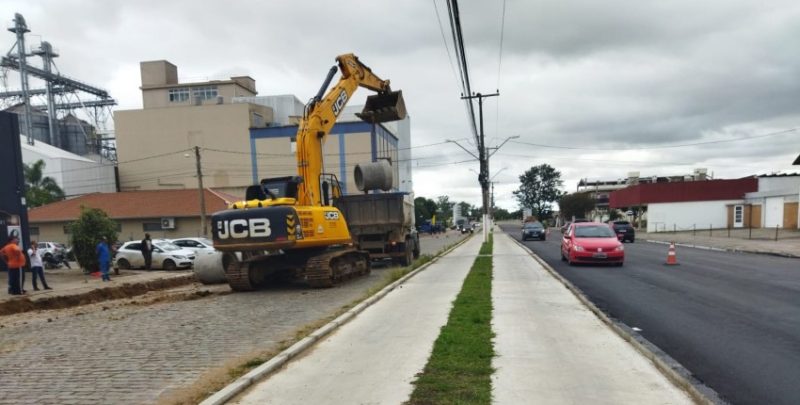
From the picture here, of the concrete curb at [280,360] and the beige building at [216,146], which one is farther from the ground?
the beige building at [216,146]

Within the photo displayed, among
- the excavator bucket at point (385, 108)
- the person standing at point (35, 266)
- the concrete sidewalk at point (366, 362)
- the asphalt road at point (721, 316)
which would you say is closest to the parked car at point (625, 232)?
the asphalt road at point (721, 316)

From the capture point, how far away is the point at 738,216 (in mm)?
42656

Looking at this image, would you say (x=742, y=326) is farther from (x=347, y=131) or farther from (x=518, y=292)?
(x=347, y=131)

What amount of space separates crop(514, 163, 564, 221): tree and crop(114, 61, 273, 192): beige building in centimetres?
8605

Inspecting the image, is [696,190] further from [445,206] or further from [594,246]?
[445,206]

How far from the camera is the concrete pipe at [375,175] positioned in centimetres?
1475

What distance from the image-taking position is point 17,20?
228 ft

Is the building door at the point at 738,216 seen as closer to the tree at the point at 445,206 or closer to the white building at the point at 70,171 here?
the white building at the point at 70,171

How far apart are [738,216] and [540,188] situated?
86404 millimetres

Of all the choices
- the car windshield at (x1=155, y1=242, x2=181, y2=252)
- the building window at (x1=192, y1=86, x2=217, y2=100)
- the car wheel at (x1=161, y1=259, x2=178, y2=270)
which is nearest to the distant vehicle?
the car windshield at (x1=155, y1=242, x2=181, y2=252)

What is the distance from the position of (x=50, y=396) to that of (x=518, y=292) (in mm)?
7868

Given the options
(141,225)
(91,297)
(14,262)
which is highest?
(141,225)

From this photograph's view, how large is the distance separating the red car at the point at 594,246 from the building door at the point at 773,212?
27.7 meters

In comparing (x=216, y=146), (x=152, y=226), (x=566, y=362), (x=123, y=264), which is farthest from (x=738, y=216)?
(x=216, y=146)
